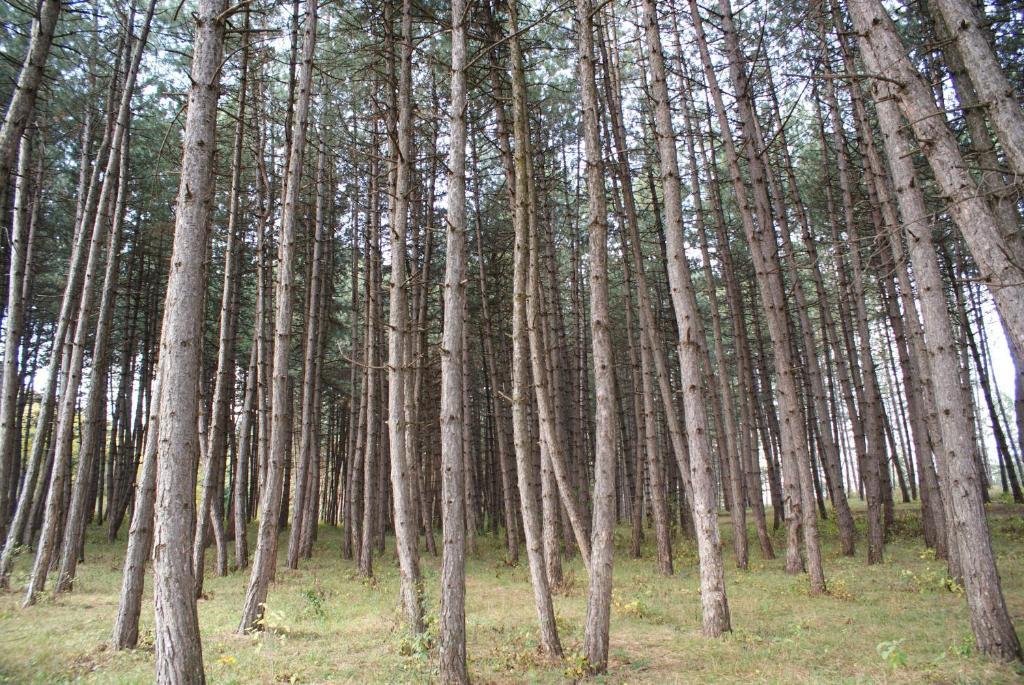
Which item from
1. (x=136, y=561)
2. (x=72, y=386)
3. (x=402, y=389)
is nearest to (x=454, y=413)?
(x=402, y=389)

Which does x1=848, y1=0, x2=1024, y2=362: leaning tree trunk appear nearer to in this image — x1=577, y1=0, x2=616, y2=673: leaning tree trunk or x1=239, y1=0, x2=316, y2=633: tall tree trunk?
x1=577, y1=0, x2=616, y2=673: leaning tree trunk

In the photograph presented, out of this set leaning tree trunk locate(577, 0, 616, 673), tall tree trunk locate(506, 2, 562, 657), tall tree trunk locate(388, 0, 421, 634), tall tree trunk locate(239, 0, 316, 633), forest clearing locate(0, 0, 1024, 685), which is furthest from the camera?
tall tree trunk locate(239, 0, 316, 633)

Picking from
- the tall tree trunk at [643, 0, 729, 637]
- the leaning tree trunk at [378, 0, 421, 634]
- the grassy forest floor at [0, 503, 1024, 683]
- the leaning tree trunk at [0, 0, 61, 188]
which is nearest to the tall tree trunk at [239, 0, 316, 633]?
the grassy forest floor at [0, 503, 1024, 683]

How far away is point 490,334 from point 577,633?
9488mm

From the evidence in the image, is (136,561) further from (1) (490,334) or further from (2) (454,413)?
(1) (490,334)

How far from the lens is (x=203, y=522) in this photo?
11547mm

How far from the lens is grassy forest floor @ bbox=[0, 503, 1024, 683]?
20.1 ft

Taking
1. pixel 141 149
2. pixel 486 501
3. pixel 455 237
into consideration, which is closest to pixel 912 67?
pixel 455 237

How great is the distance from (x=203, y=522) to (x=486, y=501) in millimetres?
16488

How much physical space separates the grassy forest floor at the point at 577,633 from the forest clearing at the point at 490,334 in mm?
72

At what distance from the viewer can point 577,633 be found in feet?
25.9

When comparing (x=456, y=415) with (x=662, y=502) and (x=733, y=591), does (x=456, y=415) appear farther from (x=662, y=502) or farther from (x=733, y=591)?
(x=662, y=502)

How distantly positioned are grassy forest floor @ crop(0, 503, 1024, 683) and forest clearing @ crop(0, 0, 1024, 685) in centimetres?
7

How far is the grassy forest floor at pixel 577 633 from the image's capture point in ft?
20.1
